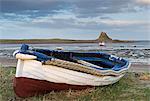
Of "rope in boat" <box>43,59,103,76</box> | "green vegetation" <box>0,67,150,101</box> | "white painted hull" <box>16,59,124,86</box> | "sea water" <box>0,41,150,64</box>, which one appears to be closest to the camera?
"white painted hull" <box>16,59,124,86</box>

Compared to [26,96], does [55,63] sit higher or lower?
higher

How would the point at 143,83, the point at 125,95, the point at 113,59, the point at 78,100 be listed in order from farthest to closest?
the point at 113,59 → the point at 143,83 → the point at 125,95 → the point at 78,100

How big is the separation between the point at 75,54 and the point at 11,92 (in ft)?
10.6

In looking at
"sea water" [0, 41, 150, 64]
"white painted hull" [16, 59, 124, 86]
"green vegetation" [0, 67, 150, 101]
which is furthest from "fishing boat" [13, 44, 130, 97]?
"sea water" [0, 41, 150, 64]

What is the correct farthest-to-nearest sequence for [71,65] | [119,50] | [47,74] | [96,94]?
[119,50]
[96,94]
[71,65]
[47,74]

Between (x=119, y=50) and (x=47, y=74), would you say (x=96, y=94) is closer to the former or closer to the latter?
(x=47, y=74)

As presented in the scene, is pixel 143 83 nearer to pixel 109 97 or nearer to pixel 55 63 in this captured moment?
pixel 109 97

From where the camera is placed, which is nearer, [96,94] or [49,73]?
[49,73]

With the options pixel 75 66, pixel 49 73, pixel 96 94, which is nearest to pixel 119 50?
pixel 96 94

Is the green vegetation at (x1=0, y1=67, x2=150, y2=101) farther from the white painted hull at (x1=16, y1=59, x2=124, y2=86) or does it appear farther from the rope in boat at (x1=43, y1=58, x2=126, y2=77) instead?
the rope in boat at (x1=43, y1=58, x2=126, y2=77)

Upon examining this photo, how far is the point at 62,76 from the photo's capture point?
936 cm

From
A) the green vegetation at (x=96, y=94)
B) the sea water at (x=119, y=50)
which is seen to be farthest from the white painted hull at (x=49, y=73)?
the sea water at (x=119, y=50)

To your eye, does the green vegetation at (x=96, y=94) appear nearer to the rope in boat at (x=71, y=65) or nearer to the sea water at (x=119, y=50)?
the rope in boat at (x=71, y=65)

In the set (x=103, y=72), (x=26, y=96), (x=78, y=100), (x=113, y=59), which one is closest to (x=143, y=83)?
(x=113, y=59)
